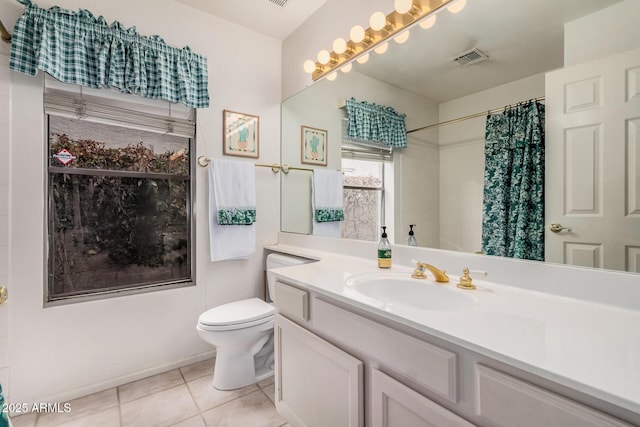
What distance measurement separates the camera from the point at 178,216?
2098 mm

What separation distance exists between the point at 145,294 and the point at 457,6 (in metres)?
2.35

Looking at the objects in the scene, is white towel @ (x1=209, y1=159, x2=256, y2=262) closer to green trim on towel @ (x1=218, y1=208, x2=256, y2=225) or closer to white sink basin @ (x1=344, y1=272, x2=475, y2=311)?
green trim on towel @ (x1=218, y1=208, x2=256, y2=225)

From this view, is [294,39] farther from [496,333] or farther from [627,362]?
[627,362]

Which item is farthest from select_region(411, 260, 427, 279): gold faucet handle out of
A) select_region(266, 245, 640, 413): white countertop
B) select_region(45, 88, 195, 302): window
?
select_region(45, 88, 195, 302): window

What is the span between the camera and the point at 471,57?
1273mm

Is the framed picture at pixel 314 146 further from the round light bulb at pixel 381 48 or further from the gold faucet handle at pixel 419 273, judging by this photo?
the gold faucet handle at pixel 419 273

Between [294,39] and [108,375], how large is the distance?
2679 mm

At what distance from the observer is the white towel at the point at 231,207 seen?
2.06 meters

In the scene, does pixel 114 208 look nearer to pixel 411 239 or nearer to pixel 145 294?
pixel 145 294

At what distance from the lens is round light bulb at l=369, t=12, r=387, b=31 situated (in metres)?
1.52

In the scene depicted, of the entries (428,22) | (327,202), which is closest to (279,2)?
(428,22)

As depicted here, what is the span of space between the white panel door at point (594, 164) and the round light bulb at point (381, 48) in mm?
861

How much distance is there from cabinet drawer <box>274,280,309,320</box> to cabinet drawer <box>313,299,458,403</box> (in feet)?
0.29

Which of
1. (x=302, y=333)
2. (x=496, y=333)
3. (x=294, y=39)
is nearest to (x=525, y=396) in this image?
(x=496, y=333)
